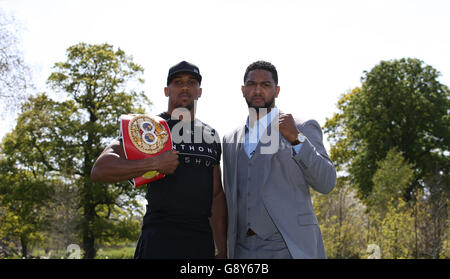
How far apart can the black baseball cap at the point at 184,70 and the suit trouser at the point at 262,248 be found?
166 centimetres

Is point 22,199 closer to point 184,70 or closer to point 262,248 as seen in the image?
point 184,70

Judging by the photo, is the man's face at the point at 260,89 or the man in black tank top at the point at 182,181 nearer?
the man in black tank top at the point at 182,181

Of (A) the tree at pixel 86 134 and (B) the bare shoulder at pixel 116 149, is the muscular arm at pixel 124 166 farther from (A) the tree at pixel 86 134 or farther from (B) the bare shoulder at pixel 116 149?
(A) the tree at pixel 86 134

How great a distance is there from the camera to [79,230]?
78.5 ft

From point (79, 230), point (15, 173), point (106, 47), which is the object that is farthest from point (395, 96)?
point (15, 173)

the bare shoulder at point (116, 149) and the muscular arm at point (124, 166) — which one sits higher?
the bare shoulder at point (116, 149)

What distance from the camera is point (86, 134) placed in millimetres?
25219

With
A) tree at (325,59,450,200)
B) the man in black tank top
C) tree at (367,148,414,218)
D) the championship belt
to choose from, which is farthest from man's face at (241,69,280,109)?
tree at (325,59,450,200)

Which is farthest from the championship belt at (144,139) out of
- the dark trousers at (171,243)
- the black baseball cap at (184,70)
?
the black baseball cap at (184,70)

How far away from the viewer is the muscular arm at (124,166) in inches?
133

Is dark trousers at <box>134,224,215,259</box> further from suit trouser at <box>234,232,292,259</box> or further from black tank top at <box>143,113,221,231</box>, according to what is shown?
suit trouser at <box>234,232,292,259</box>

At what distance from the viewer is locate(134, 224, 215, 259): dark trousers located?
3604 millimetres
